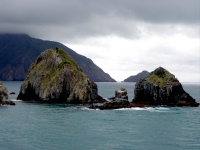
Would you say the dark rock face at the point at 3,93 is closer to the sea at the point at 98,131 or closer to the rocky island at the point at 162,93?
the sea at the point at 98,131

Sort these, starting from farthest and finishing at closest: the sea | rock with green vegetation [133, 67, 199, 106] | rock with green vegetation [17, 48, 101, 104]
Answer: rock with green vegetation [17, 48, 101, 104], rock with green vegetation [133, 67, 199, 106], the sea

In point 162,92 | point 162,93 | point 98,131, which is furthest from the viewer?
point 162,93

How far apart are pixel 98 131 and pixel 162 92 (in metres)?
74.4

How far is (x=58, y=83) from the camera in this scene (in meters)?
161

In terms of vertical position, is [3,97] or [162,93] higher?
[162,93]

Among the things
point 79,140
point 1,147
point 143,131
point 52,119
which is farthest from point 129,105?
point 1,147

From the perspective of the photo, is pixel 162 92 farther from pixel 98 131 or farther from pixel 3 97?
pixel 98 131

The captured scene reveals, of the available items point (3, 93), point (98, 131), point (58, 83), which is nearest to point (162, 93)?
point (58, 83)

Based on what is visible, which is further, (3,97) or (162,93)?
(162,93)

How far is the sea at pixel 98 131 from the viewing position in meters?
67.9

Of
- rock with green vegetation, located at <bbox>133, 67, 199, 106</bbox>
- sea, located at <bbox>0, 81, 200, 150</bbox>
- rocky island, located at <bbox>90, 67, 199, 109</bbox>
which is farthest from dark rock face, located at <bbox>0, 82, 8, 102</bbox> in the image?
rock with green vegetation, located at <bbox>133, 67, 199, 106</bbox>

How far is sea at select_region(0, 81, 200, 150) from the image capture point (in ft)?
223

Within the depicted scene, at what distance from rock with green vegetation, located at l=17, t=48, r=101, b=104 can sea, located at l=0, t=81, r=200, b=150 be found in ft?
118

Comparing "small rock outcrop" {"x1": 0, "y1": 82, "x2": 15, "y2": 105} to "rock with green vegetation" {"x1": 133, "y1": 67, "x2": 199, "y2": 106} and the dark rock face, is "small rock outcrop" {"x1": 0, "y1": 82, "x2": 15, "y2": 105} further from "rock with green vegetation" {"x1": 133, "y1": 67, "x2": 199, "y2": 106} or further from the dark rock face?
"rock with green vegetation" {"x1": 133, "y1": 67, "x2": 199, "y2": 106}
